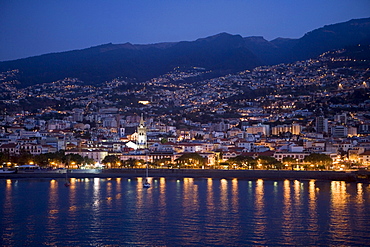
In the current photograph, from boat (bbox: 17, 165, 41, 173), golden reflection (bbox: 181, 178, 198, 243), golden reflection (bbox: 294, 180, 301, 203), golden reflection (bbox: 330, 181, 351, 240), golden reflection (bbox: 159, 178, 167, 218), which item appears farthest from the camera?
boat (bbox: 17, 165, 41, 173)

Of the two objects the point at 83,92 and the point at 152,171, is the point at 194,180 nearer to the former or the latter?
the point at 152,171

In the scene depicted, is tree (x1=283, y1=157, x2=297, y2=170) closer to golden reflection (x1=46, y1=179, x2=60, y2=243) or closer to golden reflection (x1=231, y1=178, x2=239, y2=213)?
golden reflection (x1=231, y1=178, x2=239, y2=213)

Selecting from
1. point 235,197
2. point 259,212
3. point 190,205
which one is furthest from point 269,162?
point 259,212

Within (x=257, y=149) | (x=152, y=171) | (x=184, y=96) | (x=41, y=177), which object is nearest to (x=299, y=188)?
(x=152, y=171)

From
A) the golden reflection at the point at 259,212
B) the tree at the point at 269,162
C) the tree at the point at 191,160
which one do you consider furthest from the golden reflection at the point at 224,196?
the tree at the point at 191,160

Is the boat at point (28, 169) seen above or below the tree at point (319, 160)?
below

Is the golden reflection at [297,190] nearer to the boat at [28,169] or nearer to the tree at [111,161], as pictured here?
the tree at [111,161]

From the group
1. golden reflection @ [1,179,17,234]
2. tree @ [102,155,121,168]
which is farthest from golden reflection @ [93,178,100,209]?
tree @ [102,155,121,168]
